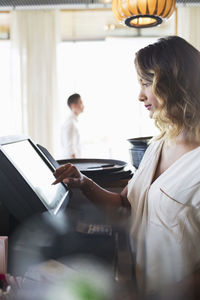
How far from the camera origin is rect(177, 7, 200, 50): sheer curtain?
4992 millimetres

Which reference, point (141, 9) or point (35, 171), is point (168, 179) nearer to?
point (35, 171)

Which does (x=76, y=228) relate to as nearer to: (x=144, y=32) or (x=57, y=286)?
(x=57, y=286)

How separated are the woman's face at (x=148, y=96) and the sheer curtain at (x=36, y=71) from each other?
3.98 meters

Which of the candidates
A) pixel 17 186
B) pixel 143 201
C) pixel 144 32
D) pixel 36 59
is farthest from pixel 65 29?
pixel 17 186

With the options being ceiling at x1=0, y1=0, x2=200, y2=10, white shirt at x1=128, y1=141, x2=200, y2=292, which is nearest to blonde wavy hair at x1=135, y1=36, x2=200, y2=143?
white shirt at x1=128, y1=141, x2=200, y2=292

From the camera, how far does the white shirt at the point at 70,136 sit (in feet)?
14.1

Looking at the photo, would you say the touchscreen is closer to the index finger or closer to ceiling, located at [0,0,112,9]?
the index finger

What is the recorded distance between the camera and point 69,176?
1034 mm

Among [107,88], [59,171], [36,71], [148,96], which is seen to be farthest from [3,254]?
[107,88]

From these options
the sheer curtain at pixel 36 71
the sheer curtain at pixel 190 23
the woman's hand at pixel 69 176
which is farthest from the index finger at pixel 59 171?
the sheer curtain at pixel 190 23

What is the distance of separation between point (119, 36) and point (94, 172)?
468 centimetres

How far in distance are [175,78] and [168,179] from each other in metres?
0.32

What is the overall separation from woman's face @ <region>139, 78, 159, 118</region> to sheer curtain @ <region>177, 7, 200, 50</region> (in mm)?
4312

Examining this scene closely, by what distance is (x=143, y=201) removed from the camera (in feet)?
3.54
